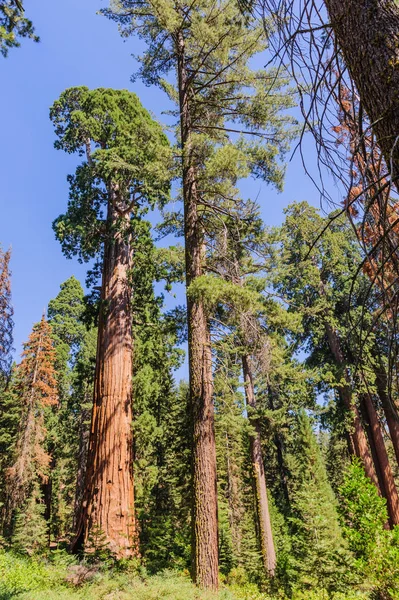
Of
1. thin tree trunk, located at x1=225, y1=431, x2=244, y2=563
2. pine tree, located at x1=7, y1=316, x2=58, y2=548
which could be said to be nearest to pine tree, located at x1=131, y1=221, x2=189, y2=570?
pine tree, located at x1=7, y1=316, x2=58, y2=548

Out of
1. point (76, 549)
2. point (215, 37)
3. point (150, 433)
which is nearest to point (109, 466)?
point (76, 549)

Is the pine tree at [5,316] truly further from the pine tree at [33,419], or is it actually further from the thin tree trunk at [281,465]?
the thin tree trunk at [281,465]

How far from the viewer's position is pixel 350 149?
173 cm

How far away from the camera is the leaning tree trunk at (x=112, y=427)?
5230mm

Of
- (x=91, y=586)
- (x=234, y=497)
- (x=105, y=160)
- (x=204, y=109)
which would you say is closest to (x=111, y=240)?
(x=105, y=160)

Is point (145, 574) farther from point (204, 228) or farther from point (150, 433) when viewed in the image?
point (150, 433)

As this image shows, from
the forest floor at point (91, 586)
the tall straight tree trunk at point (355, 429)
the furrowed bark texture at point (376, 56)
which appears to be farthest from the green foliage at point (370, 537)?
the furrowed bark texture at point (376, 56)

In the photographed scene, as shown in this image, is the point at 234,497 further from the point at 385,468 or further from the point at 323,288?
the point at 323,288

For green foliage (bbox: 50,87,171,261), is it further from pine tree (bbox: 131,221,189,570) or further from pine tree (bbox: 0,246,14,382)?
pine tree (bbox: 0,246,14,382)

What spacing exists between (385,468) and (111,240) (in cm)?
1393

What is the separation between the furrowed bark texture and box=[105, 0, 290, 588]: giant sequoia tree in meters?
4.51

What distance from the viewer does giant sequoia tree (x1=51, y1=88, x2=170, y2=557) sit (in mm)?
5438

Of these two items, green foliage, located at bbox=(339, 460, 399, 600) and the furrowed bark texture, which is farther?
green foliage, located at bbox=(339, 460, 399, 600)

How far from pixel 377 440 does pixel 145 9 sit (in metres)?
16.6
